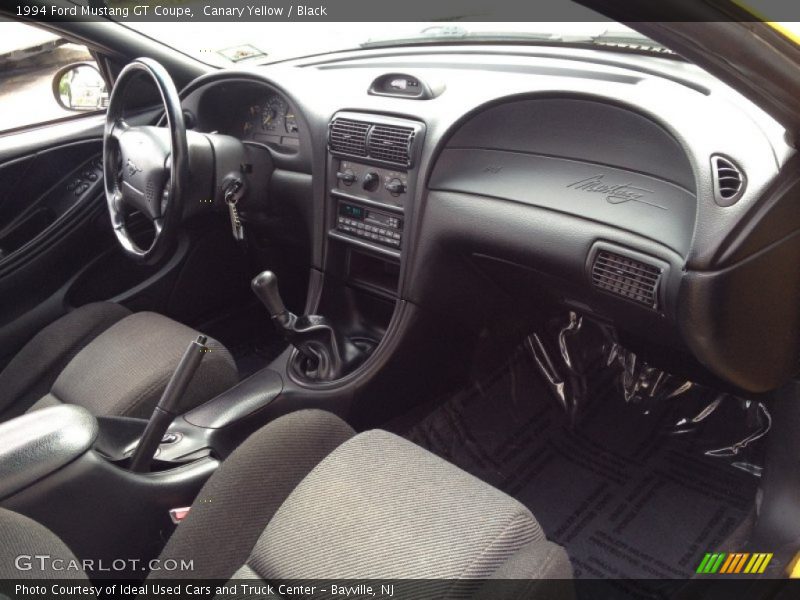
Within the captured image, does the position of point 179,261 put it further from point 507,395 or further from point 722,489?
point 722,489

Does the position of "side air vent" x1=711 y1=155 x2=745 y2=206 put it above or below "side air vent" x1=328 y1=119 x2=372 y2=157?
above

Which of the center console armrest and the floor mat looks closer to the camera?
the center console armrest

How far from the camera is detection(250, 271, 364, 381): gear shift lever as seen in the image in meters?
1.95

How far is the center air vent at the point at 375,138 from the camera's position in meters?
1.78

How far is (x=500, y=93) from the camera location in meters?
1.62

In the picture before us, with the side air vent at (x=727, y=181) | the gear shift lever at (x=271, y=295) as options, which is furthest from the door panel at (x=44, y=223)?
the side air vent at (x=727, y=181)

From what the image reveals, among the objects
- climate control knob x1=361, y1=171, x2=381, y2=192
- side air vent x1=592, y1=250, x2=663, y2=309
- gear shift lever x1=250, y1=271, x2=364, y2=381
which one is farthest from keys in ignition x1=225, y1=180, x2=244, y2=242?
side air vent x1=592, y1=250, x2=663, y2=309

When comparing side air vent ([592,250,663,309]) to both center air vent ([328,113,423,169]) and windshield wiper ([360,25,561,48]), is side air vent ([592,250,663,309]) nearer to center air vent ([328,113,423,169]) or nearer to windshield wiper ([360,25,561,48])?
center air vent ([328,113,423,169])

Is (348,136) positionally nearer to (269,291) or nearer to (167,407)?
(269,291)

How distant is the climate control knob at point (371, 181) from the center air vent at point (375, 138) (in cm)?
4

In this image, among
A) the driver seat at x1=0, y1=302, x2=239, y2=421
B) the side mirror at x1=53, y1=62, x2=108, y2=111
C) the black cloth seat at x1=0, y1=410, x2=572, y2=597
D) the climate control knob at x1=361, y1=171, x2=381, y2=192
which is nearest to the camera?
the black cloth seat at x1=0, y1=410, x2=572, y2=597

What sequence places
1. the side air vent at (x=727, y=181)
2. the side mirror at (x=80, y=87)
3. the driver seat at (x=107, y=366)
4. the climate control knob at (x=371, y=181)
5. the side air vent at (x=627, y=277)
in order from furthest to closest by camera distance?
the side mirror at (x=80, y=87)
the climate control knob at (x=371, y=181)
the driver seat at (x=107, y=366)
the side air vent at (x=627, y=277)
the side air vent at (x=727, y=181)

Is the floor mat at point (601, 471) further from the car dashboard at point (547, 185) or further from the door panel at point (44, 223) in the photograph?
the door panel at point (44, 223)

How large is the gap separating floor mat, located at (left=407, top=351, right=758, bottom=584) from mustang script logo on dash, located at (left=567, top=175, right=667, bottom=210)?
80cm
